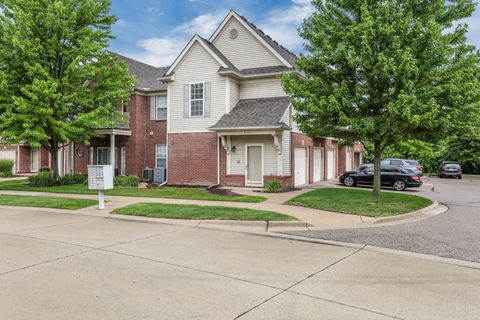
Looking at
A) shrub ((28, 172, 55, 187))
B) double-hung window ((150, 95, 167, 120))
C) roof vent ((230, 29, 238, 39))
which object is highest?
roof vent ((230, 29, 238, 39))

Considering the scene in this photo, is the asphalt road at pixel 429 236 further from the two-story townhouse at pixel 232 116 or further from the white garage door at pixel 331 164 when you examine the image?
the white garage door at pixel 331 164

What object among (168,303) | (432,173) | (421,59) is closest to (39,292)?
(168,303)

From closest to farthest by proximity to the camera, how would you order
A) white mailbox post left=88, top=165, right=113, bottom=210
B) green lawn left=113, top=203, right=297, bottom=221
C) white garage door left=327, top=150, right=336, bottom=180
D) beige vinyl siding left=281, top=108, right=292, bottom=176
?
green lawn left=113, top=203, right=297, bottom=221 → white mailbox post left=88, top=165, right=113, bottom=210 → beige vinyl siding left=281, top=108, right=292, bottom=176 → white garage door left=327, top=150, right=336, bottom=180

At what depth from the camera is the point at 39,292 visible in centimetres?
491

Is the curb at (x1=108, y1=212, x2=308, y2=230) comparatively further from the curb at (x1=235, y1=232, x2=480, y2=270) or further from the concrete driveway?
the concrete driveway

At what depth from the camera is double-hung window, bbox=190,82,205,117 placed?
65.9ft

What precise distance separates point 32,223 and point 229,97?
12.0m

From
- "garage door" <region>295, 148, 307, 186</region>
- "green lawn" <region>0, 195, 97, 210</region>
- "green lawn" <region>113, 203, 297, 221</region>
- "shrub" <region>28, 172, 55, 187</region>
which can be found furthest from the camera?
"shrub" <region>28, 172, 55, 187</region>

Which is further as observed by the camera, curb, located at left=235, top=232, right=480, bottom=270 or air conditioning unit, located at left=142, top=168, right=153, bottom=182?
air conditioning unit, located at left=142, top=168, right=153, bottom=182

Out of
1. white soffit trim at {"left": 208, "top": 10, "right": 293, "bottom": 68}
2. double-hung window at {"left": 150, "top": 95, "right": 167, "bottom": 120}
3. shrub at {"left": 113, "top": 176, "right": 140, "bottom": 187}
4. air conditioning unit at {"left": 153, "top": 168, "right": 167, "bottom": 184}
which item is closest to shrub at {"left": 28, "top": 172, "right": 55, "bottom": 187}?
shrub at {"left": 113, "top": 176, "right": 140, "bottom": 187}

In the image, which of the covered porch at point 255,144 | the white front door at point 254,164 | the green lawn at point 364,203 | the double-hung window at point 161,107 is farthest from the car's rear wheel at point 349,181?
the double-hung window at point 161,107

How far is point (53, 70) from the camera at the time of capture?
63.1 feet

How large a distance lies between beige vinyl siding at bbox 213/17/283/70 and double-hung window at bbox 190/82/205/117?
8.44 feet

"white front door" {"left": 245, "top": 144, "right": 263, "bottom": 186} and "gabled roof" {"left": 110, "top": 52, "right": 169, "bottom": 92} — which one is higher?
"gabled roof" {"left": 110, "top": 52, "right": 169, "bottom": 92}
